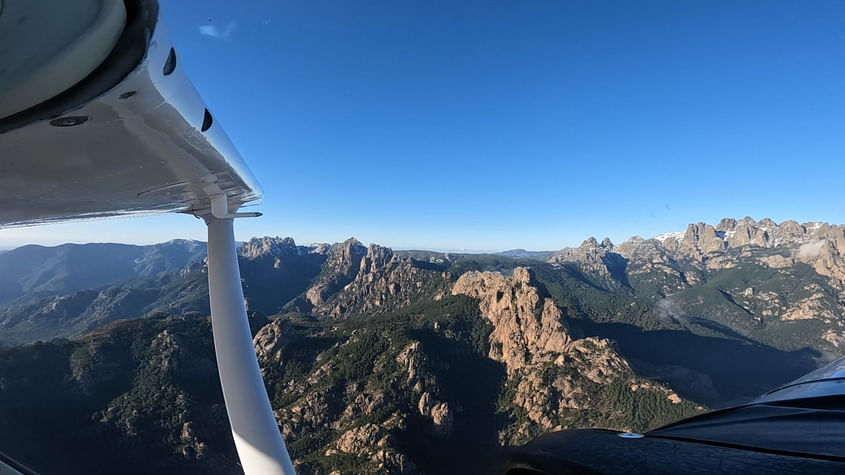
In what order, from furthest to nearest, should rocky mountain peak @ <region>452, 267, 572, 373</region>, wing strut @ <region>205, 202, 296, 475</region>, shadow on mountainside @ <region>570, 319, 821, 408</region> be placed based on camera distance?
shadow on mountainside @ <region>570, 319, 821, 408</region>
rocky mountain peak @ <region>452, 267, 572, 373</region>
wing strut @ <region>205, 202, 296, 475</region>

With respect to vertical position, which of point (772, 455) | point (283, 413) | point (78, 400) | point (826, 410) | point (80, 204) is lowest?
point (283, 413)

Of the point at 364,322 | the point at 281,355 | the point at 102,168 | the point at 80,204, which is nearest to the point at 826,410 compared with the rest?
the point at 102,168

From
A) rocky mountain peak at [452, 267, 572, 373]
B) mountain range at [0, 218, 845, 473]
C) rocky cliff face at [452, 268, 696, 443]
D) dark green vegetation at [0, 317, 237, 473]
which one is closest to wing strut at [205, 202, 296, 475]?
mountain range at [0, 218, 845, 473]

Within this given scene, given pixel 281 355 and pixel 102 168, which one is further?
pixel 281 355

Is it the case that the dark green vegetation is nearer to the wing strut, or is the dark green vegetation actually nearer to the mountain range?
the mountain range

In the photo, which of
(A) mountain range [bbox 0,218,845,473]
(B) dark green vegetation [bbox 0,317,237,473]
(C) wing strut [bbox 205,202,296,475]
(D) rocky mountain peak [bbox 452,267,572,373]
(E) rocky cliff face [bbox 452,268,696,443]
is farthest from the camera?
(D) rocky mountain peak [bbox 452,267,572,373]

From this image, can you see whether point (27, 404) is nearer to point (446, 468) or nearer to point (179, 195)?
point (446, 468)
